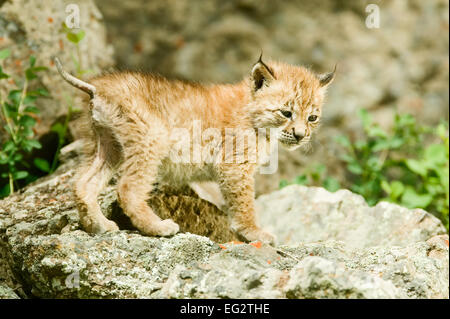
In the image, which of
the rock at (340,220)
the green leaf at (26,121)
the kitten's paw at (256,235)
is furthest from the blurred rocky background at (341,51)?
the kitten's paw at (256,235)

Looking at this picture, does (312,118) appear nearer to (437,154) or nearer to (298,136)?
(298,136)

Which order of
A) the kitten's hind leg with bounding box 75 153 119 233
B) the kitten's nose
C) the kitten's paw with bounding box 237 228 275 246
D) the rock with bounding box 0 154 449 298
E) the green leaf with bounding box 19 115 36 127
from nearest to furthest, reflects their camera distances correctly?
the rock with bounding box 0 154 449 298
the kitten's hind leg with bounding box 75 153 119 233
the kitten's paw with bounding box 237 228 275 246
the kitten's nose
the green leaf with bounding box 19 115 36 127

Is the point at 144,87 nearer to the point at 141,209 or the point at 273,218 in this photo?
the point at 141,209

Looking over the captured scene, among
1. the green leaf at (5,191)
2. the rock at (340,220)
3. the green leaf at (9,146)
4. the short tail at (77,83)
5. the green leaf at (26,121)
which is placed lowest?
the rock at (340,220)

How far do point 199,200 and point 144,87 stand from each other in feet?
3.33

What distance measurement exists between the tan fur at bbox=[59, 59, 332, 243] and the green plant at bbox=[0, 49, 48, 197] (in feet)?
2.95

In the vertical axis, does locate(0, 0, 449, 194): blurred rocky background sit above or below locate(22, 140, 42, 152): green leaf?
above

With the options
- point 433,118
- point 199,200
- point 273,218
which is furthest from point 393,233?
point 433,118

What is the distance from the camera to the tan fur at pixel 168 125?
3592mm

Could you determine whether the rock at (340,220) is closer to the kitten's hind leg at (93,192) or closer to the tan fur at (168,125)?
the tan fur at (168,125)

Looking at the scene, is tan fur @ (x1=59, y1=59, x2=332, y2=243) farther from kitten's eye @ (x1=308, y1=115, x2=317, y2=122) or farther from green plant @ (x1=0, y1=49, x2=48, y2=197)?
green plant @ (x1=0, y1=49, x2=48, y2=197)

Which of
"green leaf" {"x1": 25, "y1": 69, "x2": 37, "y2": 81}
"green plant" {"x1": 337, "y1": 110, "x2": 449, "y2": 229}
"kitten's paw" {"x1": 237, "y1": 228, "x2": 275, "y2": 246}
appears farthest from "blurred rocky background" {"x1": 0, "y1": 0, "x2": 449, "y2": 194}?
"kitten's paw" {"x1": 237, "y1": 228, "x2": 275, "y2": 246}

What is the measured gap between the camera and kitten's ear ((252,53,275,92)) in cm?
401
